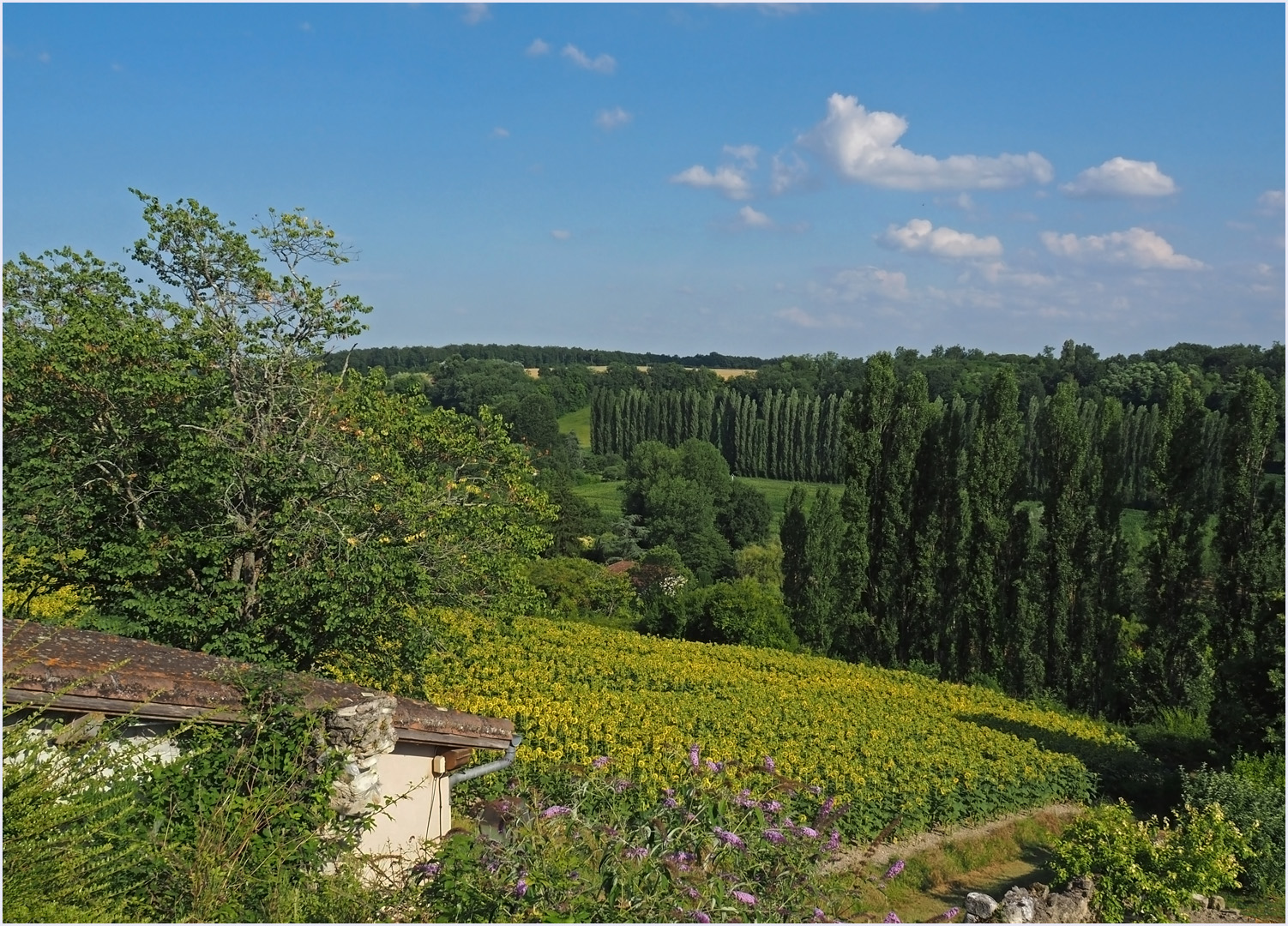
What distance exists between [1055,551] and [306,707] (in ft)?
88.2

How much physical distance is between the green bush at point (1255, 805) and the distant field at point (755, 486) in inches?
2269

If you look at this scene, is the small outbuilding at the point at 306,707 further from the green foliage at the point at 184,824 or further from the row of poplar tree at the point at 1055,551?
the row of poplar tree at the point at 1055,551

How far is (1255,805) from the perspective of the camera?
13.2 m

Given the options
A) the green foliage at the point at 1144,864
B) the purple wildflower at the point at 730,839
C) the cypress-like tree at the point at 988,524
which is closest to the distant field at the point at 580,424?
the cypress-like tree at the point at 988,524

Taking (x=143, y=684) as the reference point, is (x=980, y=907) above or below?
below

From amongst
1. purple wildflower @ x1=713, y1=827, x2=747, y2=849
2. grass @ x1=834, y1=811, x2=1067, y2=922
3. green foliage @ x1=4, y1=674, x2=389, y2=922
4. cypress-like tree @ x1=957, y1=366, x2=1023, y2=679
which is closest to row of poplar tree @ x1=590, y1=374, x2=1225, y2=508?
cypress-like tree @ x1=957, y1=366, x2=1023, y2=679

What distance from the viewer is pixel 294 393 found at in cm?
1125

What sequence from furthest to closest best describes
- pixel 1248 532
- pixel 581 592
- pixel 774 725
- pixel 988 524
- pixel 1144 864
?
pixel 581 592 < pixel 988 524 < pixel 1248 532 < pixel 774 725 < pixel 1144 864

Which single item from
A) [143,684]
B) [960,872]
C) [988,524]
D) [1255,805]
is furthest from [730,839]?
[988,524]

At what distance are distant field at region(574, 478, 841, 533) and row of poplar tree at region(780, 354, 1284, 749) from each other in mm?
41389

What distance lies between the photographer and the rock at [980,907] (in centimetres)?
978

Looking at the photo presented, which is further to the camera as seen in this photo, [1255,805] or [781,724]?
[781,724]

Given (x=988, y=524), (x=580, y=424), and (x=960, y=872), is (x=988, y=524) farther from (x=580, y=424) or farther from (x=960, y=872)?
(x=580, y=424)

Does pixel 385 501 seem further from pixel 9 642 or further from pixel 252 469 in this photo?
pixel 9 642
